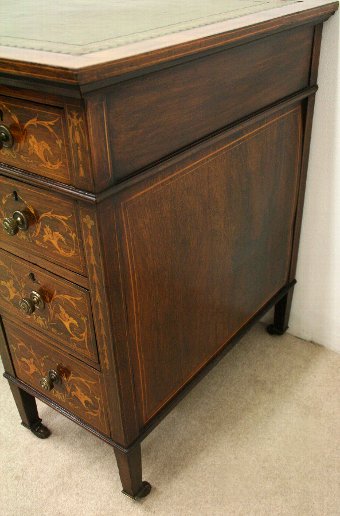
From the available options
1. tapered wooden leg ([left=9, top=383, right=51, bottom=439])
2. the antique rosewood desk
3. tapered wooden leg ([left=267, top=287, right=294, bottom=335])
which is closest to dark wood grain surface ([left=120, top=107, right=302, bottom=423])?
the antique rosewood desk

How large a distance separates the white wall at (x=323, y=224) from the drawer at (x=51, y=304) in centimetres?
66

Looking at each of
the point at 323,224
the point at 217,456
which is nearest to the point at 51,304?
the point at 217,456

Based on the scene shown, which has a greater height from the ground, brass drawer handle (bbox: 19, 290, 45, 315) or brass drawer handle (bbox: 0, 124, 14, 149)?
brass drawer handle (bbox: 0, 124, 14, 149)

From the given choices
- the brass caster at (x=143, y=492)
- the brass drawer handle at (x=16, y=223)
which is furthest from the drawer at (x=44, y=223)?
the brass caster at (x=143, y=492)

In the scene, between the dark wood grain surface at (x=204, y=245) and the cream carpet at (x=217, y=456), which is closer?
the dark wood grain surface at (x=204, y=245)

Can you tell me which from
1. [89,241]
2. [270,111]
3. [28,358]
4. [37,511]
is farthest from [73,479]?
[270,111]

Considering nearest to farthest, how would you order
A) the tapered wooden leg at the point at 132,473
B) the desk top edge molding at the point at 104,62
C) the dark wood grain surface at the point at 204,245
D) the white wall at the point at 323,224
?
the desk top edge molding at the point at 104,62 < the dark wood grain surface at the point at 204,245 < the tapered wooden leg at the point at 132,473 < the white wall at the point at 323,224

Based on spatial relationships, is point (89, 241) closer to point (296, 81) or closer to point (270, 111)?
point (270, 111)

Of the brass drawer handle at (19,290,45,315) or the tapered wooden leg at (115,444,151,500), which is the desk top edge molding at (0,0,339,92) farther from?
the tapered wooden leg at (115,444,151,500)

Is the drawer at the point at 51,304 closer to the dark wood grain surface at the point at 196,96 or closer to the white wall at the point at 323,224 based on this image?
the dark wood grain surface at the point at 196,96

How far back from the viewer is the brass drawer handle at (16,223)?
29.7 inches

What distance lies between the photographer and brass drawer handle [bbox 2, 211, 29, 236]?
2.47ft

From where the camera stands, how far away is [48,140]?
0.65 metres

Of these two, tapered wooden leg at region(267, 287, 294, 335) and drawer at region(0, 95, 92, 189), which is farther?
tapered wooden leg at region(267, 287, 294, 335)
